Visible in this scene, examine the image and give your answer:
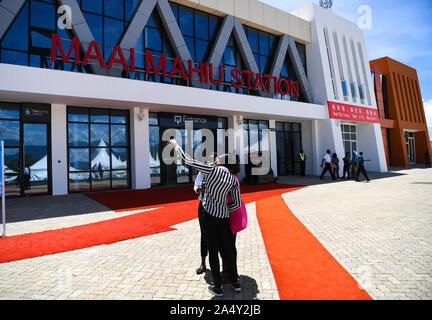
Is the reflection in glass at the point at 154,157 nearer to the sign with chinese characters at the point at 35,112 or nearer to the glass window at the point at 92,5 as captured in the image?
the sign with chinese characters at the point at 35,112

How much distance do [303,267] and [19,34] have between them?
13.5m

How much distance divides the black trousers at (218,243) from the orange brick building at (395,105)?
28538mm

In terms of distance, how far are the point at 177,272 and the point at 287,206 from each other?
18.6ft

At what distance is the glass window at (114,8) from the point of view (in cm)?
1318

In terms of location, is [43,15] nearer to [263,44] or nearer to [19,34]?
[19,34]

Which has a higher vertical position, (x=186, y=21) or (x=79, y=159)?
(x=186, y=21)

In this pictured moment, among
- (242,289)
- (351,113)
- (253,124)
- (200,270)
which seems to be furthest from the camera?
(351,113)

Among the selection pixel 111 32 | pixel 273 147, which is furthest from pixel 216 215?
pixel 273 147

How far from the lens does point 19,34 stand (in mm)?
11195

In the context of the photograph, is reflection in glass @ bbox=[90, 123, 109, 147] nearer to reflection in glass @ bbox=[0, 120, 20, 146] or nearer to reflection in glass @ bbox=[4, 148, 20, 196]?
reflection in glass @ bbox=[0, 120, 20, 146]

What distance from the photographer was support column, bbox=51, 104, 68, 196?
12.0 m

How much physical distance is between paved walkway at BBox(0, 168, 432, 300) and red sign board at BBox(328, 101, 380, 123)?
14.1 meters

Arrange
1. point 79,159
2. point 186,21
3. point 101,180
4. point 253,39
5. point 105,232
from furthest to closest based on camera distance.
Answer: point 253,39
point 186,21
point 101,180
point 79,159
point 105,232

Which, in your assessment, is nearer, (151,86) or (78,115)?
(151,86)
